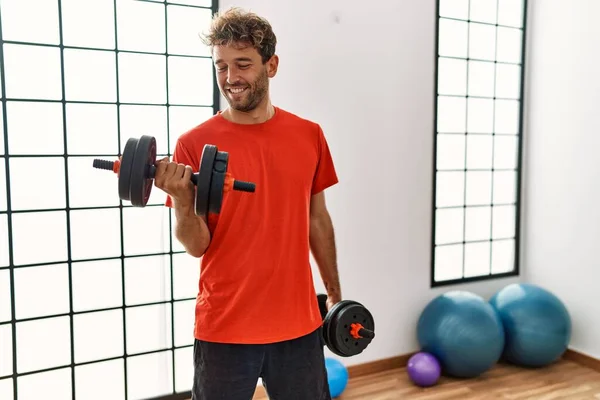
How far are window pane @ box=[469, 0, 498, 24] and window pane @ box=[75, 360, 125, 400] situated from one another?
2.61m

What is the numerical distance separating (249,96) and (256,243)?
1.23 feet

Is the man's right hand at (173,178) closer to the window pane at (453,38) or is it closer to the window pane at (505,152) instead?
the window pane at (453,38)

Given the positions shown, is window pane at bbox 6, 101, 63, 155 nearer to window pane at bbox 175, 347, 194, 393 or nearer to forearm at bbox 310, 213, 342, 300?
window pane at bbox 175, 347, 194, 393

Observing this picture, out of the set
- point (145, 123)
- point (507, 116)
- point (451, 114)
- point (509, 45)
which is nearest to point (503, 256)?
point (507, 116)

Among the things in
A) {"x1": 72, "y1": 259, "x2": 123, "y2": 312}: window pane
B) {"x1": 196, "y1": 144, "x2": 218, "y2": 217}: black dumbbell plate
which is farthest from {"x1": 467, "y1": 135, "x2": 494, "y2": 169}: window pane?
{"x1": 196, "y1": 144, "x2": 218, "y2": 217}: black dumbbell plate

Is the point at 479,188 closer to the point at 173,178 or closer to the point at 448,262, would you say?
the point at 448,262

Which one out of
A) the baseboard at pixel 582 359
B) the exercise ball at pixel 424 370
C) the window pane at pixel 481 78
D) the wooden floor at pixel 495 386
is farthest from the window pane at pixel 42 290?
the baseboard at pixel 582 359

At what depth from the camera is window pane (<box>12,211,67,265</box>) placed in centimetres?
198

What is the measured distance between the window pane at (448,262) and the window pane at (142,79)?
5.69 feet

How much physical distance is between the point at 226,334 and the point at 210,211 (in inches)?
13.6

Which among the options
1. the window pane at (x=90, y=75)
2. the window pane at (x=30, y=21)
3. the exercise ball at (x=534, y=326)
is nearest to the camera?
the window pane at (x=30, y=21)

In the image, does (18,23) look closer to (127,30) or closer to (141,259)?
(127,30)

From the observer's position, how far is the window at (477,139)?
9.52 ft

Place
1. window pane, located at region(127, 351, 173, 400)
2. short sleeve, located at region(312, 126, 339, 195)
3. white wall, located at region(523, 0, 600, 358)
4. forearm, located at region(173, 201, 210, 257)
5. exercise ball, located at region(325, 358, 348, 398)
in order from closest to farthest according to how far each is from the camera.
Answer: forearm, located at region(173, 201, 210, 257) < short sleeve, located at region(312, 126, 339, 195) < window pane, located at region(127, 351, 173, 400) < exercise ball, located at region(325, 358, 348, 398) < white wall, located at region(523, 0, 600, 358)
